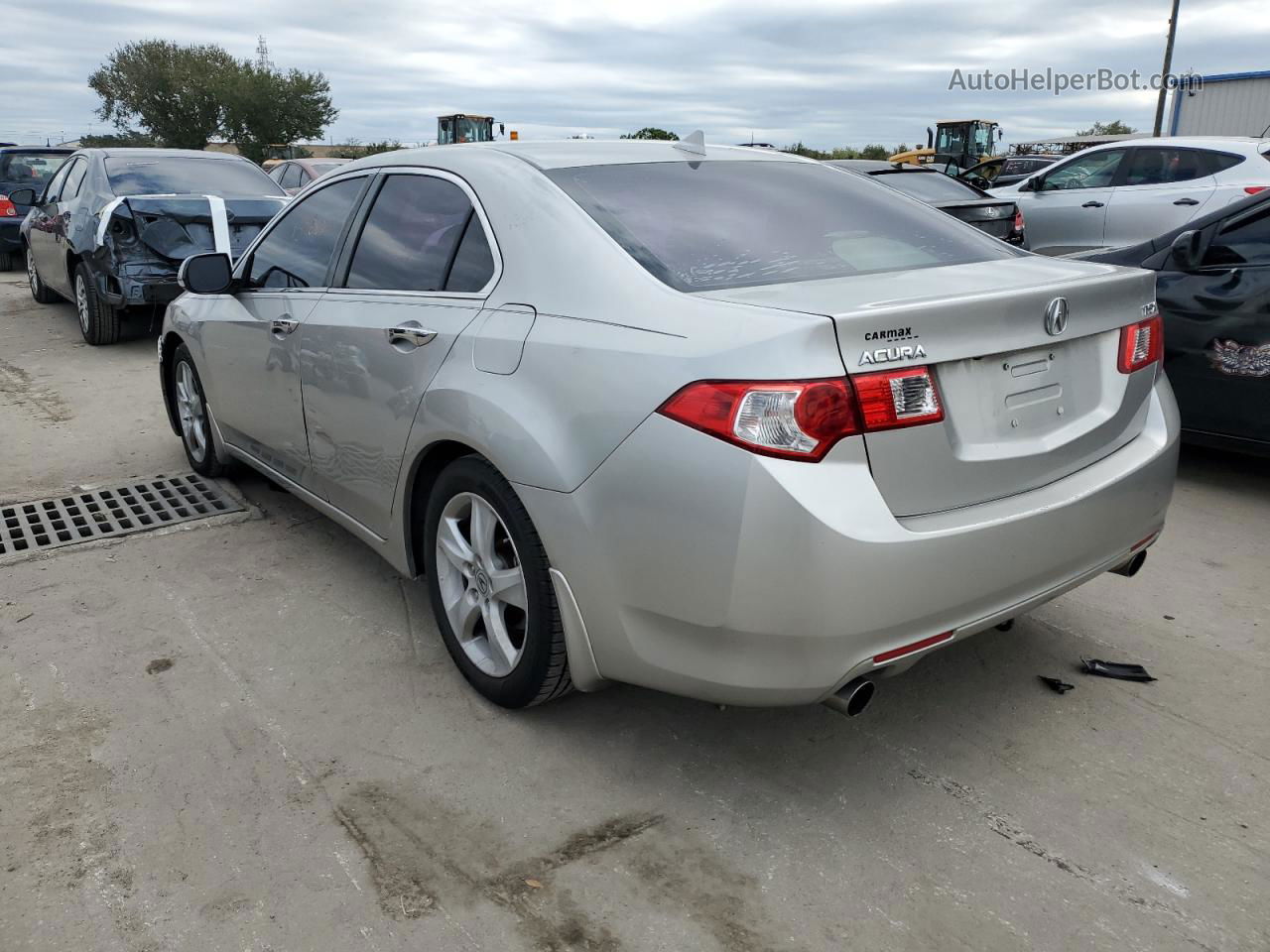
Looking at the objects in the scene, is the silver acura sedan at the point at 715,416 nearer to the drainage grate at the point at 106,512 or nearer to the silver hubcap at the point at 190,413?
the drainage grate at the point at 106,512

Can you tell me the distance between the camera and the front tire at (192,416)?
496cm

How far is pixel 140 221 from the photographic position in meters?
8.31

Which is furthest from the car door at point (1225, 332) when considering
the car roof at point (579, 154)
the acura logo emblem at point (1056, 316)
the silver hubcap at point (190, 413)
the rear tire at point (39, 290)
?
the rear tire at point (39, 290)

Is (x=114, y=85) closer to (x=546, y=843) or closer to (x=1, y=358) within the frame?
(x=1, y=358)

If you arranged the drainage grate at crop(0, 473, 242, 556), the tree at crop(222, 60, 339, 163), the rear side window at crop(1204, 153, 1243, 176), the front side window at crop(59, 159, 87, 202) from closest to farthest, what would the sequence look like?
1. the drainage grate at crop(0, 473, 242, 556)
2. the front side window at crop(59, 159, 87, 202)
3. the rear side window at crop(1204, 153, 1243, 176)
4. the tree at crop(222, 60, 339, 163)

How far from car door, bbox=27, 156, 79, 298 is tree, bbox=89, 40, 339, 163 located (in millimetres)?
50279

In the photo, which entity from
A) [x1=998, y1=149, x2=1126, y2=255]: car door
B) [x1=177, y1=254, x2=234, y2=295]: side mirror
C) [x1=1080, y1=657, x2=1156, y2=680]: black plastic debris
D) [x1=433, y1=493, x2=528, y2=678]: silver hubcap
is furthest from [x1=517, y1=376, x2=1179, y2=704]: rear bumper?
[x1=998, y1=149, x2=1126, y2=255]: car door

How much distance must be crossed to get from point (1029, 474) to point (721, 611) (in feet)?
2.82

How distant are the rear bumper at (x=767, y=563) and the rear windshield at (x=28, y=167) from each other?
1493 cm

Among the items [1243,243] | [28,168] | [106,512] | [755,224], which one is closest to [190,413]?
[106,512]

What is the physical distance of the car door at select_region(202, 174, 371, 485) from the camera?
12.3ft

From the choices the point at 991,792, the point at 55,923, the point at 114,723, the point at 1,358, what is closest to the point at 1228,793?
the point at 991,792

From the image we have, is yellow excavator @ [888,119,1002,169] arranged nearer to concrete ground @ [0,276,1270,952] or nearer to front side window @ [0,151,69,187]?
front side window @ [0,151,69,187]

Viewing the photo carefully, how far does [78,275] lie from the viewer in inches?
357
